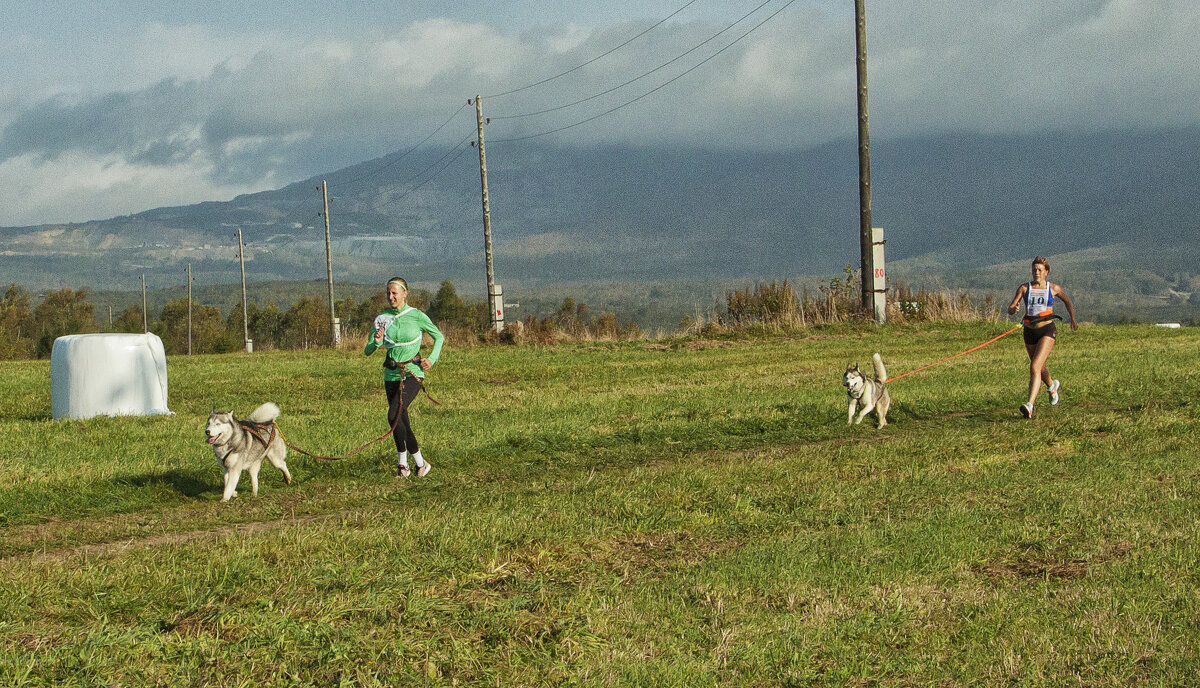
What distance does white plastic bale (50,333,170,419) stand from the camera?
50.3ft

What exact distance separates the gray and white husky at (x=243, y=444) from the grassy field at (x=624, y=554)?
256mm

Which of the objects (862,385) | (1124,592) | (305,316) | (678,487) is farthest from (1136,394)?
(305,316)

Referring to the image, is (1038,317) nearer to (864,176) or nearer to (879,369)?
(879,369)

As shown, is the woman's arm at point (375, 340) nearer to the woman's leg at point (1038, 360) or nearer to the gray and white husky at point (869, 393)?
the gray and white husky at point (869, 393)

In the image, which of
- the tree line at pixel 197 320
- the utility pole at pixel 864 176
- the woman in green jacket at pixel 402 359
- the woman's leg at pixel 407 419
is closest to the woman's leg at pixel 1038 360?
the woman in green jacket at pixel 402 359

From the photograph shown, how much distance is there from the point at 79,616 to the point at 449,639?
6.57ft

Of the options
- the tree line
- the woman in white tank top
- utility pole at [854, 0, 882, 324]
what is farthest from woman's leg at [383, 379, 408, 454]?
the tree line

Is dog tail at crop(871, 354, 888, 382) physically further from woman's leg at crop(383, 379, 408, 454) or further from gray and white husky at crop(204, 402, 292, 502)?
gray and white husky at crop(204, 402, 292, 502)

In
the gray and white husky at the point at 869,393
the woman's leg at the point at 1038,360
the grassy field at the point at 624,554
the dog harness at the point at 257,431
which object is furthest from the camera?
the woman's leg at the point at 1038,360

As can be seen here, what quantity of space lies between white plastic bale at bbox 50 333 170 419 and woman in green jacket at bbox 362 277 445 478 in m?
6.08

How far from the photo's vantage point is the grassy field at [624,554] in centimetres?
496

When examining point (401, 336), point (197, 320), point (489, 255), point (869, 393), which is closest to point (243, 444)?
point (401, 336)

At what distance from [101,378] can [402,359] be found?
7.05m

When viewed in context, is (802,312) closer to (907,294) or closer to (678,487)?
(907,294)
